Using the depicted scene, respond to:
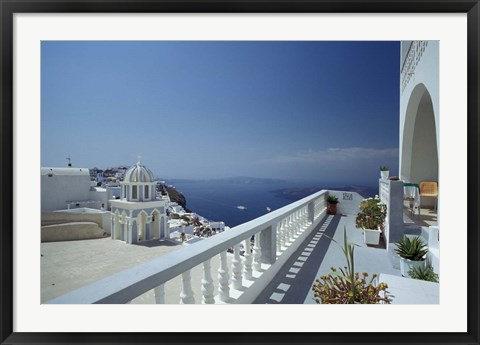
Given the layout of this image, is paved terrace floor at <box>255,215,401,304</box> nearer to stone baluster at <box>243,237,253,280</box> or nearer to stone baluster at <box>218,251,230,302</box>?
stone baluster at <box>243,237,253,280</box>

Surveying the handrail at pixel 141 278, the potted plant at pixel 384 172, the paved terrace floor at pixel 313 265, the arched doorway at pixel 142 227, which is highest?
the potted plant at pixel 384 172

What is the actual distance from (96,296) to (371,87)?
7.80 metres

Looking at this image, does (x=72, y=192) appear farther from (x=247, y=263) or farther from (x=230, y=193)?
(x=247, y=263)

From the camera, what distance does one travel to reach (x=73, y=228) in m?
9.92

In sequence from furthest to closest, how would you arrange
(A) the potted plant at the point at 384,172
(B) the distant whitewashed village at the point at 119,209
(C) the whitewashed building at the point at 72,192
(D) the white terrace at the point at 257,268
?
(C) the whitewashed building at the point at 72,192 → (B) the distant whitewashed village at the point at 119,209 → (A) the potted plant at the point at 384,172 → (D) the white terrace at the point at 257,268

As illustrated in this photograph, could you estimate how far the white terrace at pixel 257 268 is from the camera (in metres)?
1.04

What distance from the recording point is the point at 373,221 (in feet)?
13.7

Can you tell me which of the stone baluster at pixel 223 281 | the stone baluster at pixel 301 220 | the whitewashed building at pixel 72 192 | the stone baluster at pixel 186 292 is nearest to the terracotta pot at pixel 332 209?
the stone baluster at pixel 301 220

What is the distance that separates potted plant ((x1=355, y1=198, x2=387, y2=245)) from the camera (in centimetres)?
397

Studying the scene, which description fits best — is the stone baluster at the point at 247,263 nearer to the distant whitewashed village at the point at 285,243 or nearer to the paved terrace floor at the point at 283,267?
the distant whitewashed village at the point at 285,243

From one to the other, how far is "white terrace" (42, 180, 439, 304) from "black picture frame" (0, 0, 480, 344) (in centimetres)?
21

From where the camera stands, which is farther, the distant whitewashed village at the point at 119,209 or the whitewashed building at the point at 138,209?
the distant whitewashed village at the point at 119,209

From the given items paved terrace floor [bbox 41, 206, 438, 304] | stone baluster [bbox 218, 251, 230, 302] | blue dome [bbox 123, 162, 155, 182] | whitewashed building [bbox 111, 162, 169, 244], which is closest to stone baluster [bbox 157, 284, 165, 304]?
paved terrace floor [bbox 41, 206, 438, 304]

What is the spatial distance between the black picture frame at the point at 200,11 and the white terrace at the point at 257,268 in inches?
8.2
